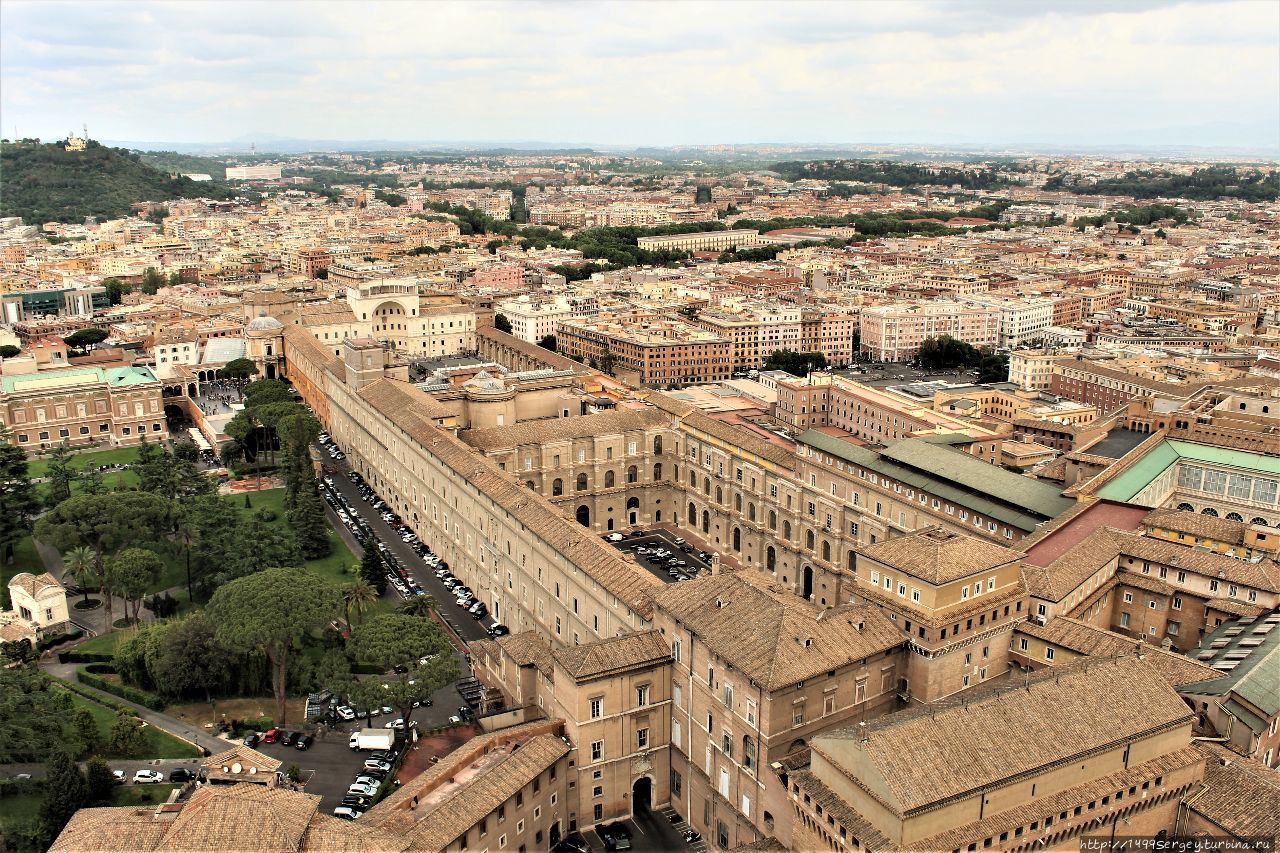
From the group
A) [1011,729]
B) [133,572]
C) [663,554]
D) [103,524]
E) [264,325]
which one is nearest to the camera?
[1011,729]

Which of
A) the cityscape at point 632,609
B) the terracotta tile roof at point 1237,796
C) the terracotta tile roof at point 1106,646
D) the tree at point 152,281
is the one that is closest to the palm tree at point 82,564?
the cityscape at point 632,609

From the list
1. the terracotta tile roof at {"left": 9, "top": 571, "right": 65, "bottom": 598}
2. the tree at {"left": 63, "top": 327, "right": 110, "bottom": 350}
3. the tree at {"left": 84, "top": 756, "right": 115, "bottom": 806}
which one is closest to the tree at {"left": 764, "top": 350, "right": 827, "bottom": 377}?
the tree at {"left": 63, "top": 327, "right": 110, "bottom": 350}

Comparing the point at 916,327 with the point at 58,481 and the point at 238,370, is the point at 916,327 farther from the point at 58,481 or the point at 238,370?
the point at 58,481

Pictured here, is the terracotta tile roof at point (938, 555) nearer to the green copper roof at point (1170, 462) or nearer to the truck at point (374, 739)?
the green copper roof at point (1170, 462)

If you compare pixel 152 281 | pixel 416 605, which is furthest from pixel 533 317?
pixel 416 605

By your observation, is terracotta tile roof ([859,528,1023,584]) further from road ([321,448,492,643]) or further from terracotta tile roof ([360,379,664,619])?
road ([321,448,492,643])
